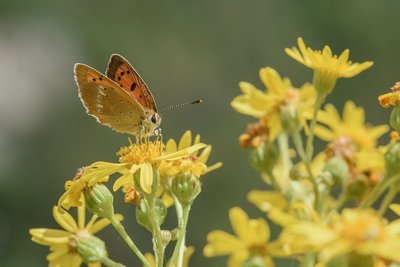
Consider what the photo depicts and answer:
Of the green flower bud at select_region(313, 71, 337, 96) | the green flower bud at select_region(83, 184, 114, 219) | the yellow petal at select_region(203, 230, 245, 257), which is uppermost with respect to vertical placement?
the green flower bud at select_region(313, 71, 337, 96)

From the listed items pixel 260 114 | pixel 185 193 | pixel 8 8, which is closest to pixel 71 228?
pixel 185 193

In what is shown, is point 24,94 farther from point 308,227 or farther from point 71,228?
point 308,227

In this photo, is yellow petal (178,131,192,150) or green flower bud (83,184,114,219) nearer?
green flower bud (83,184,114,219)

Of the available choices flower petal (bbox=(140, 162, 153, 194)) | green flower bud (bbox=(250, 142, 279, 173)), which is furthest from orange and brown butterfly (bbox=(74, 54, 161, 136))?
green flower bud (bbox=(250, 142, 279, 173))

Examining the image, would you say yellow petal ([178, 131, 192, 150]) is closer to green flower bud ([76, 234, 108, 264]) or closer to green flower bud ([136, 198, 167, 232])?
green flower bud ([136, 198, 167, 232])

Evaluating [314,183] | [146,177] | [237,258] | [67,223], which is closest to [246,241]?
[237,258]

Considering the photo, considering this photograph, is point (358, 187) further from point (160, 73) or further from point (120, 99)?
point (160, 73)

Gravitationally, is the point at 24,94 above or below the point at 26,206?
above
